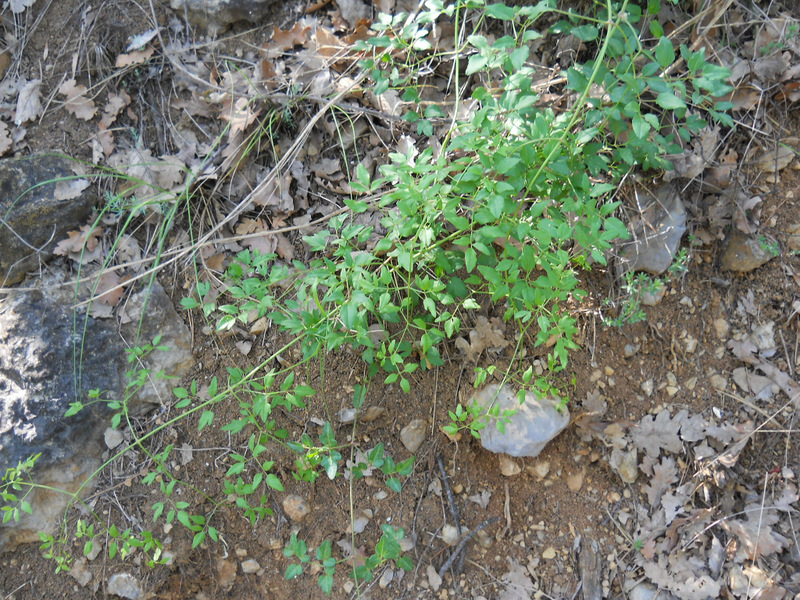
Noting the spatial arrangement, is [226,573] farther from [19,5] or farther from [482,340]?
[19,5]

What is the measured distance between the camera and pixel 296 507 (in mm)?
2623

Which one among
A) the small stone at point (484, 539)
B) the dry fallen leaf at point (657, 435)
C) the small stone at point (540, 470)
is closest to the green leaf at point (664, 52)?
the dry fallen leaf at point (657, 435)

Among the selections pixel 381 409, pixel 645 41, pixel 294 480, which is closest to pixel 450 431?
pixel 381 409

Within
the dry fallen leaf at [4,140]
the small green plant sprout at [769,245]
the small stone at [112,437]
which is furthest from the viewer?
the dry fallen leaf at [4,140]

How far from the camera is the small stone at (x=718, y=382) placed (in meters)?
2.65

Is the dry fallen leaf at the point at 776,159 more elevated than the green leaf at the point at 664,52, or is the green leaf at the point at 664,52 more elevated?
the green leaf at the point at 664,52

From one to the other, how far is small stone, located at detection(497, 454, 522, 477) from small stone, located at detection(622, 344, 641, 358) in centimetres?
76

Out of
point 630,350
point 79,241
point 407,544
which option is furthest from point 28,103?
point 630,350

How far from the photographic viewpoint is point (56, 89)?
322 cm

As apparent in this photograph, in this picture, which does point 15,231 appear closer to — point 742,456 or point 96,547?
point 96,547

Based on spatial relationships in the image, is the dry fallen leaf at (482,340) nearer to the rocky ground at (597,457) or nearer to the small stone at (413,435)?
the rocky ground at (597,457)

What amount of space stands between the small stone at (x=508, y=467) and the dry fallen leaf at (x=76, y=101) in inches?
116

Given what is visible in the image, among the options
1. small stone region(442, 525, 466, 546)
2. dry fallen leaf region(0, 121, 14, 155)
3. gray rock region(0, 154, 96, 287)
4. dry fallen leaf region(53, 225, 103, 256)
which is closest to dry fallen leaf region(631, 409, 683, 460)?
small stone region(442, 525, 466, 546)

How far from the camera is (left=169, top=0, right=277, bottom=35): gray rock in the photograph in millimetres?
3166
